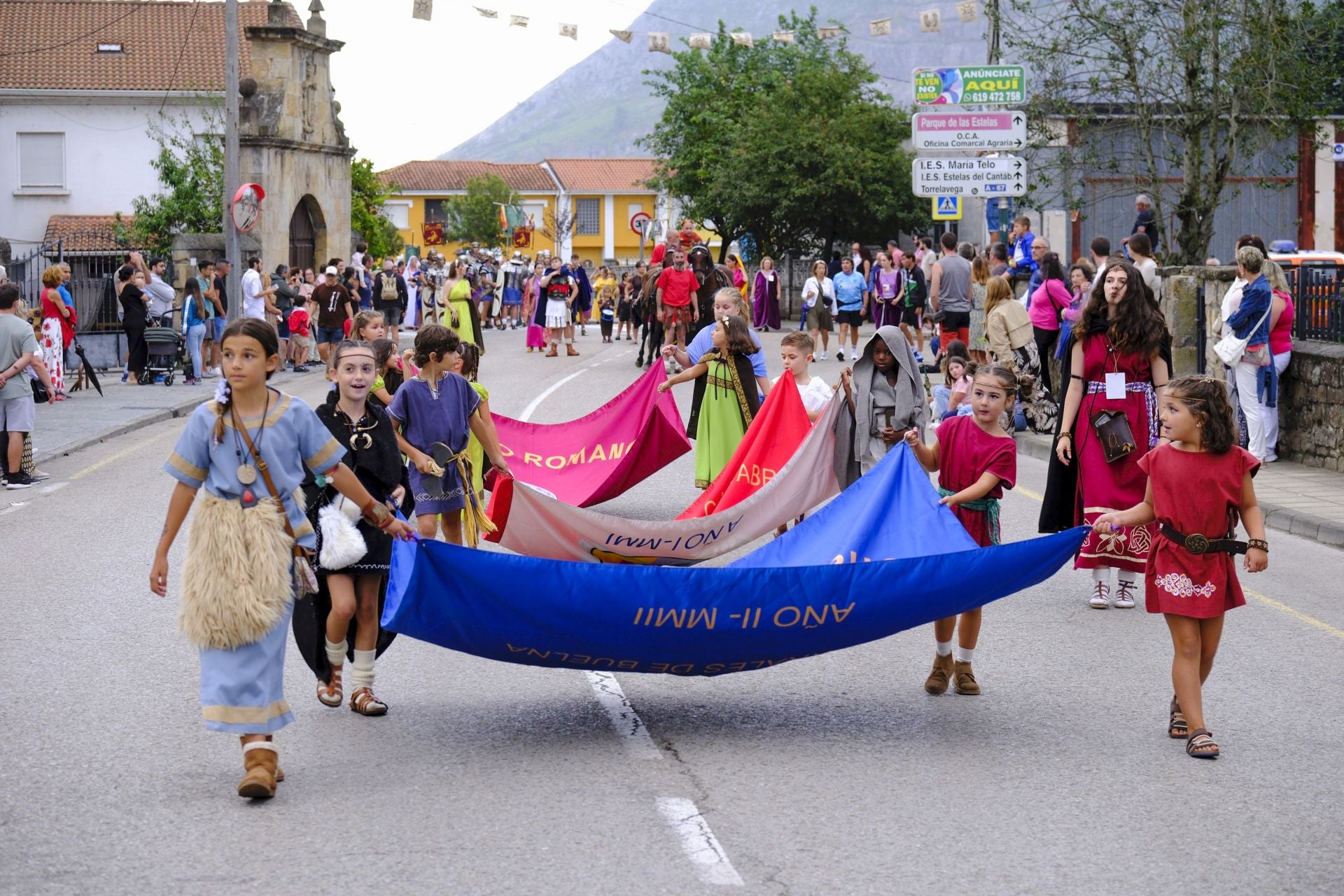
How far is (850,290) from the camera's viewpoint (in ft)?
94.5

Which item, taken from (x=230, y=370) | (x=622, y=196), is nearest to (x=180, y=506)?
(x=230, y=370)

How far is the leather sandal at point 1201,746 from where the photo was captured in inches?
246

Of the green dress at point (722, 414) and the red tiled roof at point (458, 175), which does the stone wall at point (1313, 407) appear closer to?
the green dress at point (722, 414)

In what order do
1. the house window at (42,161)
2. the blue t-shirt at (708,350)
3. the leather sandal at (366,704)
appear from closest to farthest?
the leather sandal at (366,704)
the blue t-shirt at (708,350)
the house window at (42,161)

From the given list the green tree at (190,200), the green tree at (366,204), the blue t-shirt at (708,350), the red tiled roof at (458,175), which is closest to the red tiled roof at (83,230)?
the green tree at (366,204)

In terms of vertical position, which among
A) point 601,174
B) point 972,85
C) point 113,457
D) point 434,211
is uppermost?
point 601,174

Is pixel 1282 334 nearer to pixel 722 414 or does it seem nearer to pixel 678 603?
pixel 722 414

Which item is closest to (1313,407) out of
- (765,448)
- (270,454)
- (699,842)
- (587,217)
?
(765,448)

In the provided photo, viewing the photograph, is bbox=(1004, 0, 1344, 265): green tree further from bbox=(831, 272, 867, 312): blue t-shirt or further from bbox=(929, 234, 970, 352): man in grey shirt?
bbox=(831, 272, 867, 312): blue t-shirt

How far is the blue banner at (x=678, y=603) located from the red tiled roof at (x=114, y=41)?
51.1 m

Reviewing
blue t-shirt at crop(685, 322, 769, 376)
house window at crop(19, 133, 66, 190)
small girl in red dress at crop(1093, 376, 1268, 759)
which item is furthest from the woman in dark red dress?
house window at crop(19, 133, 66, 190)

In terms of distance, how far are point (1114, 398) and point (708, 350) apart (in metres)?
4.06

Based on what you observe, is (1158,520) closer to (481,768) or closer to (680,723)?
(680,723)

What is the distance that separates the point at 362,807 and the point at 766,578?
1814mm
